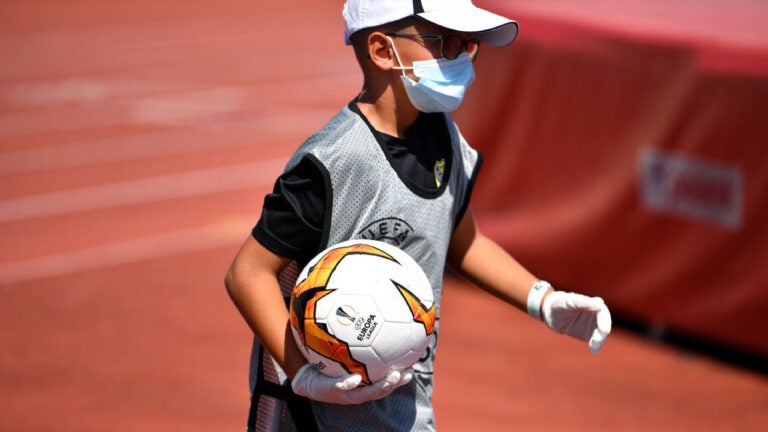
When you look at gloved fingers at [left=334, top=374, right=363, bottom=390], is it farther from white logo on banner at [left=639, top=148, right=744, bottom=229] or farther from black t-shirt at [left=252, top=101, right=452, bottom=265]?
white logo on banner at [left=639, top=148, right=744, bottom=229]

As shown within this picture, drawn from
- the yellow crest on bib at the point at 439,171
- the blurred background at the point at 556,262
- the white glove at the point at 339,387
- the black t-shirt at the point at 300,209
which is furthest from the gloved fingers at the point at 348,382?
the blurred background at the point at 556,262

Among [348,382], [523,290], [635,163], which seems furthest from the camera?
[635,163]

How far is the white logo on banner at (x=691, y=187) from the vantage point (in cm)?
716

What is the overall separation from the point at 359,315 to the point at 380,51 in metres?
0.76

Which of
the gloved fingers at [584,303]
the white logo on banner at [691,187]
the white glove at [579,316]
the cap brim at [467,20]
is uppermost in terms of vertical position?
the cap brim at [467,20]

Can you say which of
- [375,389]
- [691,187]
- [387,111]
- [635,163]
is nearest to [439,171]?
[387,111]

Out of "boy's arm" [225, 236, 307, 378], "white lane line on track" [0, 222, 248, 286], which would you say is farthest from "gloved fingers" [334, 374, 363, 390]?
"white lane line on track" [0, 222, 248, 286]

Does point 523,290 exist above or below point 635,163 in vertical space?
above

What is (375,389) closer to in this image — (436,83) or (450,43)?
(436,83)

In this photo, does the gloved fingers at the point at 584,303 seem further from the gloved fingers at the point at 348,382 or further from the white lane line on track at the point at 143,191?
the white lane line on track at the point at 143,191

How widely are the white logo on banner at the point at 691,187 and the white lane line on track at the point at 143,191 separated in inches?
207

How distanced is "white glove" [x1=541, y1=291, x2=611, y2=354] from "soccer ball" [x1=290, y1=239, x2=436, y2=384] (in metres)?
0.48

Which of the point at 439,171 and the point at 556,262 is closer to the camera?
the point at 439,171

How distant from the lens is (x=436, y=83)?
3.17 metres
